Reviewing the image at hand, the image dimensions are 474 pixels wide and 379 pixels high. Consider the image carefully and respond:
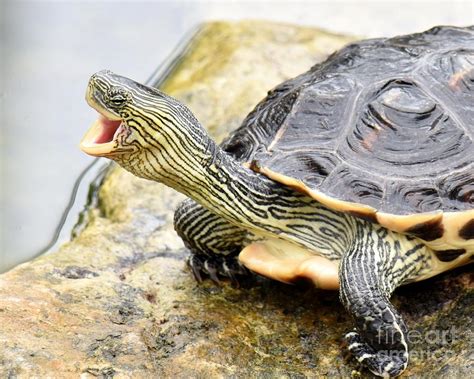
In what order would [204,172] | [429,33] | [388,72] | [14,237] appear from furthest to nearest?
[14,237] → [429,33] → [388,72] → [204,172]

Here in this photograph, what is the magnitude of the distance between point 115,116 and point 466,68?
62.4 inches

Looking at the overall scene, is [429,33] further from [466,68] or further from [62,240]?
[62,240]

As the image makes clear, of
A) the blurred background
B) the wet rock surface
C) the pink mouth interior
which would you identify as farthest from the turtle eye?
the blurred background

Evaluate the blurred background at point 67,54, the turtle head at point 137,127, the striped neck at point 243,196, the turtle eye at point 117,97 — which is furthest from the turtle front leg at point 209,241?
the blurred background at point 67,54

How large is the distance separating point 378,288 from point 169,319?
3.03 feet

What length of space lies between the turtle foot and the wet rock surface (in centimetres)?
7

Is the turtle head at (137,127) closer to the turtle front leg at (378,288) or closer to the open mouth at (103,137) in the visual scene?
the open mouth at (103,137)

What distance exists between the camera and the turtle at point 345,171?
116 inches

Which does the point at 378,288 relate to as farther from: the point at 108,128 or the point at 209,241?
the point at 108,128

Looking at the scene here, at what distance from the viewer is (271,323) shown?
3.26m

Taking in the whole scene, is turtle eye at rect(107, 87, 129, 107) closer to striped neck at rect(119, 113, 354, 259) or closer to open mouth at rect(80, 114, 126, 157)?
open mouth at rect(80, 114, 126, 157)

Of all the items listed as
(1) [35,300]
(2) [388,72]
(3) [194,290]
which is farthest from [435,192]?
(1) [35,300]

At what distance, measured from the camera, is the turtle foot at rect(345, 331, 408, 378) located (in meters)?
2.86

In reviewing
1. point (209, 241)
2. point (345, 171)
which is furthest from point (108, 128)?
point (345, 171)
